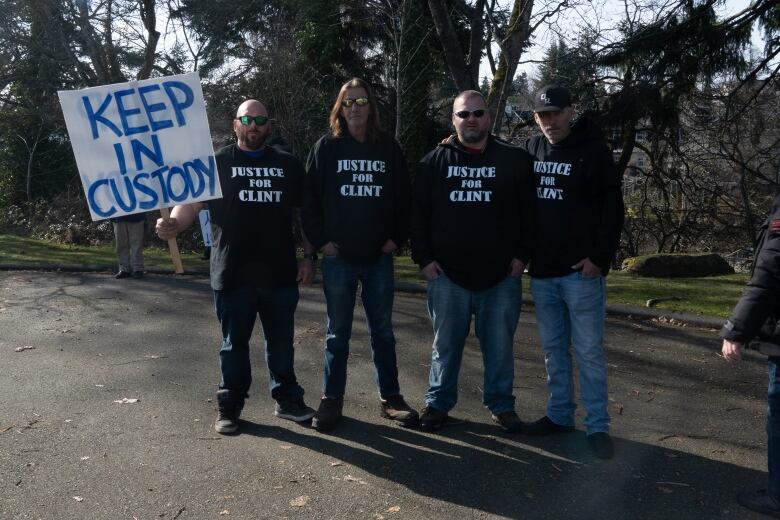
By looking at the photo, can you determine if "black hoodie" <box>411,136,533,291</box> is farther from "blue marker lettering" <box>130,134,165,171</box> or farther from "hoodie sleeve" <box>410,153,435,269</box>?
"blue marker lettering" <box>130,134,165,171</box>

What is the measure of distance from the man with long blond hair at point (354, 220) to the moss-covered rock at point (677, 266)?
843cm

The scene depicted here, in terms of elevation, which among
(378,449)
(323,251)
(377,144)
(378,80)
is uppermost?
(378,80)

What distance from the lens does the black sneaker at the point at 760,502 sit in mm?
3852

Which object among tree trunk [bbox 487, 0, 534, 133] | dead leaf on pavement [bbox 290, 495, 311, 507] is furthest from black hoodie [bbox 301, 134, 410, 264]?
tree trunk [bbox 487, 0, 534, 133]

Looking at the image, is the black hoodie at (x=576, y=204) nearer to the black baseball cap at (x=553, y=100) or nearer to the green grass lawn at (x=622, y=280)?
the black baseball cap at (x=553, y=100)

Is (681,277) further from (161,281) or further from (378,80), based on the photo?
(378,80)

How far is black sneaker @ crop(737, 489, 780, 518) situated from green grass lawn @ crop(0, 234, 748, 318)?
4.81m

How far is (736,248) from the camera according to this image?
17500 millimetres

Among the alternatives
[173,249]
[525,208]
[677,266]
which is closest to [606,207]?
[525,208]

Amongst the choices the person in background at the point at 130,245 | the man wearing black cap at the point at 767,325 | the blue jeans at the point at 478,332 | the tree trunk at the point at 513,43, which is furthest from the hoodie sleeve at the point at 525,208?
the person in background at the point at 130,245

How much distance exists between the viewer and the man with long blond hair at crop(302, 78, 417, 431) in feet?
16.3

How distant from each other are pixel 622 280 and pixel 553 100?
288 inches

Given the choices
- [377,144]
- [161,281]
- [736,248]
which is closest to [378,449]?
[377,144]

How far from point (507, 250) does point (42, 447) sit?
3.10m
